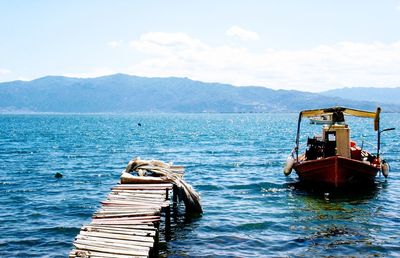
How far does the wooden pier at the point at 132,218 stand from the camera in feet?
42.2

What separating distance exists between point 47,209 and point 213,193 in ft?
33.9

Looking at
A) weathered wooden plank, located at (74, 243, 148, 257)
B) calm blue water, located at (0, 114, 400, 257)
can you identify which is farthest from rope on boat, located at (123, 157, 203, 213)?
weathered wooden plank, located at (74, 243, 148, 257)

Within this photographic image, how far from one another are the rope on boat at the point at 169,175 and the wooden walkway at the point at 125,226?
1830 mm

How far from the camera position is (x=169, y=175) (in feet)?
72.3

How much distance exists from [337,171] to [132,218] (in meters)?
17.6

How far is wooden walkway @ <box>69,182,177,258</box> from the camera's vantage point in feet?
41.8

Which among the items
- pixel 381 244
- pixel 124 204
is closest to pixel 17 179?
pixel 124 204

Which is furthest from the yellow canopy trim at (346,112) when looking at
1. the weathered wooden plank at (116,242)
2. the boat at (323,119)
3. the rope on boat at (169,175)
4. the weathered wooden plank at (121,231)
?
the weathered wooden plank at (116,242)

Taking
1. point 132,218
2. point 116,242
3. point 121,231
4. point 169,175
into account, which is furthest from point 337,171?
point 116,242

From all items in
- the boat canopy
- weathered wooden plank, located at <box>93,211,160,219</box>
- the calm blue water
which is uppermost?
the boat canopy

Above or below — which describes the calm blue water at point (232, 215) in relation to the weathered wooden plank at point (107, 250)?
below

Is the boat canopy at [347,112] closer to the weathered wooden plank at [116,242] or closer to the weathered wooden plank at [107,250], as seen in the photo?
the weathered wooden plank at [116,242]

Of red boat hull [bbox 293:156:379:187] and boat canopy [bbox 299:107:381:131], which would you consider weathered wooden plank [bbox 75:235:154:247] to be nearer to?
red boat hull [bbox 293:156:379:187]

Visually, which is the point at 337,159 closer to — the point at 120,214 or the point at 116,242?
the point at 120,214
